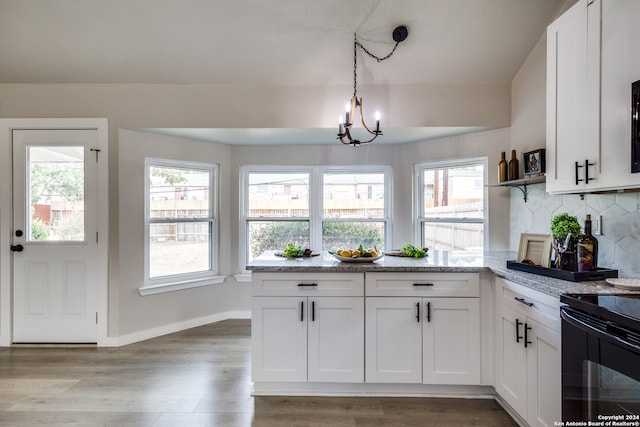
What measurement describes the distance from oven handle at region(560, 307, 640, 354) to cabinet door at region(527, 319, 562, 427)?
0.26 m

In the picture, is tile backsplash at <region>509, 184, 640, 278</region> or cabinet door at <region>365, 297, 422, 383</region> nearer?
tile backsplash at <region>509, 184, 640, 278</region>

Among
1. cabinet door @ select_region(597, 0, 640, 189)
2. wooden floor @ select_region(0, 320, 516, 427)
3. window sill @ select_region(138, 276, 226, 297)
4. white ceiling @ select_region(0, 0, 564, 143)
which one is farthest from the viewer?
window sill @ select_region(138, 276, 226, 297)

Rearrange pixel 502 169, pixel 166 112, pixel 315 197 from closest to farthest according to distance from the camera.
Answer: pixel 502 169, pixel 166 112, pixel 315 197

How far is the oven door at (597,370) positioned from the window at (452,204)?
6.60 feet

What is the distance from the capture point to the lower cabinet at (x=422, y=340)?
2316 millimetres

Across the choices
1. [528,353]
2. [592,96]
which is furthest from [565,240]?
[592,96]

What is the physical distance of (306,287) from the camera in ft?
7.72

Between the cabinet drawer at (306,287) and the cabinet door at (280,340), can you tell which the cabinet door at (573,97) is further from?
the cabinet door at (280,340)

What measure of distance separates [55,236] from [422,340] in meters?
3.57

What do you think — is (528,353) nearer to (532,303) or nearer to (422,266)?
(532,303)

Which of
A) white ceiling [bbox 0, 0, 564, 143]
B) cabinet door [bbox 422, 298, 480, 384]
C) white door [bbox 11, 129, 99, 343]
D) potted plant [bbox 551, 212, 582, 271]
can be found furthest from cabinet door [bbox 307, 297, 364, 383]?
white door [bbox 11, 129, 99, 343]

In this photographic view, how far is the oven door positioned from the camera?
3.66 ft

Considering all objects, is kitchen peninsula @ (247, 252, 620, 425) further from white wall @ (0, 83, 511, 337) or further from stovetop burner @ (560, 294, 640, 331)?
white wall @ (0, 83, 511, 337)

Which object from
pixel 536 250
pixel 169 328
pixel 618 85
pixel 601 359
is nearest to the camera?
pixel 601 359
